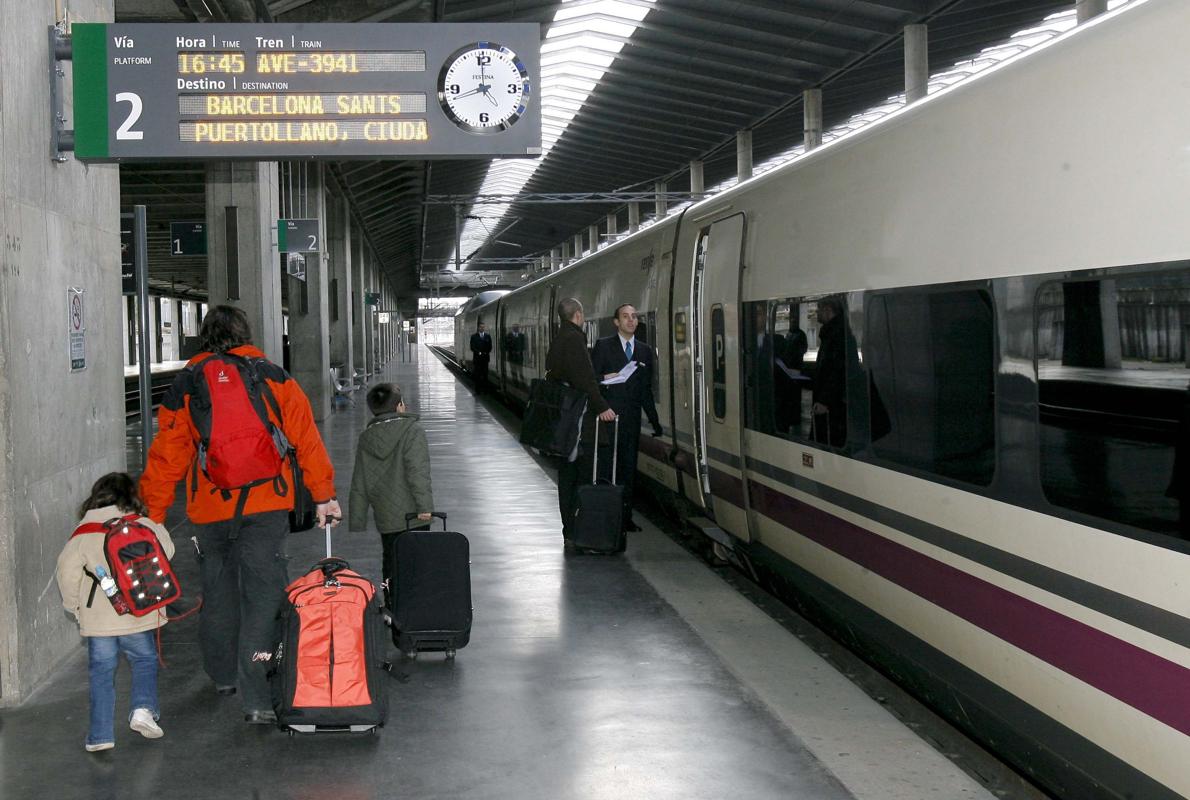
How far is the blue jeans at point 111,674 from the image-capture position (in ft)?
15.7

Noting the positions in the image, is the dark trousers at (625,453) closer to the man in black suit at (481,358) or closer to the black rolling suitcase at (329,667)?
the black rolling suitcase at (329,667)

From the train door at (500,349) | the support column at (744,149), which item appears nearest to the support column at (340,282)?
the train door at (500,349)

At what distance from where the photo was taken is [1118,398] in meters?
3.79

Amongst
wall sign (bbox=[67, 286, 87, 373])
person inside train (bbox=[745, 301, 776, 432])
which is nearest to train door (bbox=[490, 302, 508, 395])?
person inside train (bbox=[745, 301, 776, 432])

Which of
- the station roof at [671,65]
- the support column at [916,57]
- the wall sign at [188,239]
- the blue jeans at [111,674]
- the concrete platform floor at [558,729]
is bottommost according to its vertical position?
the concrete platform floor at [558,729]

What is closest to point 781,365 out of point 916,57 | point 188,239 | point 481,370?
point 188,239

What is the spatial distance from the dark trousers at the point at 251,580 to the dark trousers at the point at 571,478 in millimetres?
4078

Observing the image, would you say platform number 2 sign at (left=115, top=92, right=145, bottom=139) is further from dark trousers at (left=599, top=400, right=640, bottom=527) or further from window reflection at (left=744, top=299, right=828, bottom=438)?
dark trousers at (left=599, top=400, right=640, bottom=527)

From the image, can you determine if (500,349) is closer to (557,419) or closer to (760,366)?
(557,419)

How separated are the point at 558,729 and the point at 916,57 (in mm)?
16094

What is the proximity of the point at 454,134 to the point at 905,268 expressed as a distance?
2932 mm

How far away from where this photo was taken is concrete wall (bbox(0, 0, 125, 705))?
17.6ft

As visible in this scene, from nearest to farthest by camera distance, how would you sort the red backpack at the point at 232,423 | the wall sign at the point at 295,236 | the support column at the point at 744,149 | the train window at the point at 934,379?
1. the train window at the point at 934,379
2. the red backpack at the point at 232,423
3. the wall sign at the point at 295,236
4. the support column at the point at 744,149

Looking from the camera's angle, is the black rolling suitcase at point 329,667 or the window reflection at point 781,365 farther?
the window reflection at point 781,365
